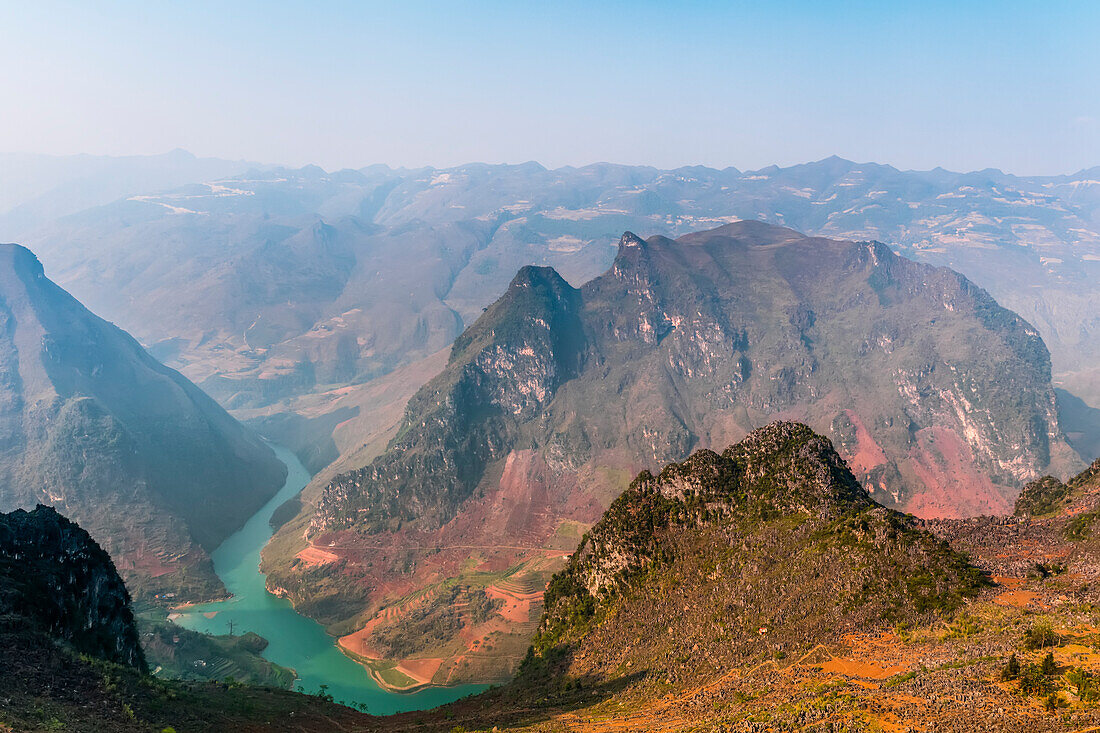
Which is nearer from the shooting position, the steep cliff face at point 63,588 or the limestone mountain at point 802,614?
the limestone mountain at point 802,614

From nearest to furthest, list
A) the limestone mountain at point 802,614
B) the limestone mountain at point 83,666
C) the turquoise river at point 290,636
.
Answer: the limestone mountain at point 802,614
the limestone mountain at point 83,666
the turquoise river at point 290,636

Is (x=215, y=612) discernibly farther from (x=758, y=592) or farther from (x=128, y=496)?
(x=758, y=592)

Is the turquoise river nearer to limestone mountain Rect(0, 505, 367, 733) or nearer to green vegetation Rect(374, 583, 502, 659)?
green vegetation Rect(374, 583, 502, 659)

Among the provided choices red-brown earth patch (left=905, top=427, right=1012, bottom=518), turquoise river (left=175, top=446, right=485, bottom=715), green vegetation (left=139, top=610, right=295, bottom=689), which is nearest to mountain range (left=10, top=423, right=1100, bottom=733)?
turquoise river (left=175, top=446, right=485, bottom=715)

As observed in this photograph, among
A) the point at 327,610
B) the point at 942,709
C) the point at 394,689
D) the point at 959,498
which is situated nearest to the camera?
the point at 942,709

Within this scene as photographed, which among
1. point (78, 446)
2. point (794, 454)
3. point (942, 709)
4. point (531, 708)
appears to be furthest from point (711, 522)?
point (78, 446)

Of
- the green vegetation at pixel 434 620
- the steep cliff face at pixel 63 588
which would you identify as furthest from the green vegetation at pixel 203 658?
the steep cliff face at pixel 63 588

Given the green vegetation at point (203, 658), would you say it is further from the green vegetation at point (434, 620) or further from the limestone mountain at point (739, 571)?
the limestone mountain at point (739, 571)
